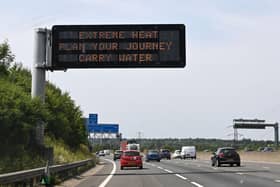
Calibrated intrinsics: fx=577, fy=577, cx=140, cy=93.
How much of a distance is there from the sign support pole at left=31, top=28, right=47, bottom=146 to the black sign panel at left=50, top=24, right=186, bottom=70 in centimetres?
257

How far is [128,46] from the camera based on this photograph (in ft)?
111

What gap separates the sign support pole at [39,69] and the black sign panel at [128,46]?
2569mm

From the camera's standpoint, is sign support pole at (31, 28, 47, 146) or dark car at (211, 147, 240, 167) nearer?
sign support pole at (31, 28, 47, 146)

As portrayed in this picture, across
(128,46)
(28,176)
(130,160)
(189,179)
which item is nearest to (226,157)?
(130,160)

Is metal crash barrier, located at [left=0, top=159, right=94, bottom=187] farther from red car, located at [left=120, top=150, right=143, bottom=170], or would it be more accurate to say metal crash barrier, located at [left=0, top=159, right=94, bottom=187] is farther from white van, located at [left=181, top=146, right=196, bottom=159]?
white van, located at [left=181, top=146, right=196, bottom=159]

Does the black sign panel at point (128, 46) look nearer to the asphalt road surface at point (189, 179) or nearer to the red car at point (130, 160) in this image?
the asphalt road surface at point (189, 179)

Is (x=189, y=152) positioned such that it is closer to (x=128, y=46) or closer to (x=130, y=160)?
(x=130, y=160)

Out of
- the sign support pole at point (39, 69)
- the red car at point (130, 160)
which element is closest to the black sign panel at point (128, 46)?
the sign support pole at point (39, 69)

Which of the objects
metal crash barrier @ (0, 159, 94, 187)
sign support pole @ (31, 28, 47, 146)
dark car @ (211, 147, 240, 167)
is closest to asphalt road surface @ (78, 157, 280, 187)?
metal crash barrier @ (0, 159, 94, 187)

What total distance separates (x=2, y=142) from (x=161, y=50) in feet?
34.1

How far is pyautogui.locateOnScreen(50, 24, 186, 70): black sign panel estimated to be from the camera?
33594mm

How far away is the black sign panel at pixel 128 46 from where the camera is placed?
33594mm

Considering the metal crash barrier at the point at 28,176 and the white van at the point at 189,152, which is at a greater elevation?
the metal crash barrier at the point at 28,176

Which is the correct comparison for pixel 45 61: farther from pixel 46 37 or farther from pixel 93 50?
pixel 93 50
